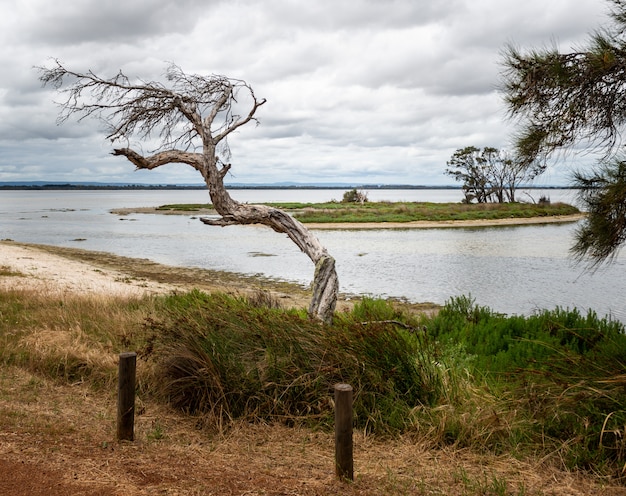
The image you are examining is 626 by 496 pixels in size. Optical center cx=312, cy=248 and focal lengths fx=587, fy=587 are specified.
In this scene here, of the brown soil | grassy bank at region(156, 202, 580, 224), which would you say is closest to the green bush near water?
the brown soil

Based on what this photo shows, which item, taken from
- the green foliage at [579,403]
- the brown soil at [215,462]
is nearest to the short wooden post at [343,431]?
the brown soil at [215,462]

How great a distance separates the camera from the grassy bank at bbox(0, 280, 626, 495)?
215 inches

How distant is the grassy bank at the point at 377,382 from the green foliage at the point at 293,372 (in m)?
0.02

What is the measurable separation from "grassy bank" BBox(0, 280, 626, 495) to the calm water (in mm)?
3391

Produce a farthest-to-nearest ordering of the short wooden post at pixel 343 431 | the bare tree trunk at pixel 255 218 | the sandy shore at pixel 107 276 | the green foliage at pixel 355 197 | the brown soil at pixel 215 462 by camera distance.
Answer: the green foliage at pixel 355 197, the sandy shore at pixel 107 276, the bare tree trunk at pixel 255 218, the brown soil at pixel 215 462, the short wooden post at pixel 343 431

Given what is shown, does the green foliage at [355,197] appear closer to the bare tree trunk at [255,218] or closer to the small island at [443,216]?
the small island at [443,216]

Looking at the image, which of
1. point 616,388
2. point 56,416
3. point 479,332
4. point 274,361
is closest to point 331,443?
point 274,361

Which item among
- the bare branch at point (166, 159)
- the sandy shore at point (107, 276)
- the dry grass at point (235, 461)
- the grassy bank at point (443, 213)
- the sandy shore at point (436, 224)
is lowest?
the sandy shore at point (107, 276)

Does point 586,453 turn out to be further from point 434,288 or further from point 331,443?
point 434,288

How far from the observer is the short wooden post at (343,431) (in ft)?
14.8

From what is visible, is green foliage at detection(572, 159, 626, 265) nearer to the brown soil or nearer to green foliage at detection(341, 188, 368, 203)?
the brown soil

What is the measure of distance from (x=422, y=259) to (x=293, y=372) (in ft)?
74.5

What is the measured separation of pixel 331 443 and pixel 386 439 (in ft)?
1.88

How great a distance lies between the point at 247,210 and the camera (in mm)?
10000
